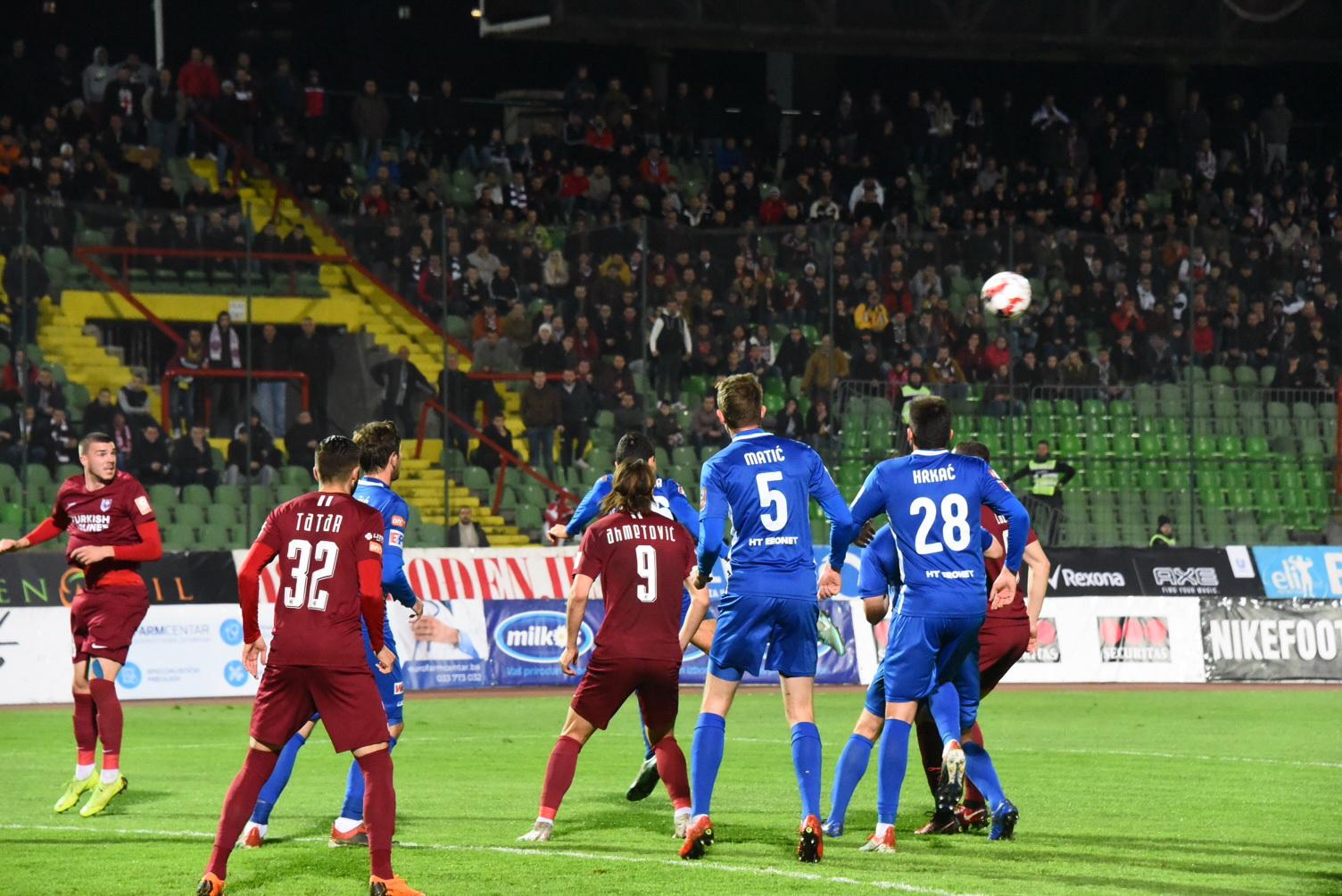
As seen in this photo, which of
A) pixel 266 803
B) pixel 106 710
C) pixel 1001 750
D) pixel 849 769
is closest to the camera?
pixel 849 769

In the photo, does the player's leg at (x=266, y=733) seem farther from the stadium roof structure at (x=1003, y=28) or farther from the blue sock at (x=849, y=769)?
→ the stadium roof structure at (x=1003, y=28)

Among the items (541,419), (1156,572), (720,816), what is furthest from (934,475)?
(1156,572)

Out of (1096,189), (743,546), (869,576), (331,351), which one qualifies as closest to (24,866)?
(743,546)

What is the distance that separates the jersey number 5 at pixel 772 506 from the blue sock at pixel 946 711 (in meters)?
1.26

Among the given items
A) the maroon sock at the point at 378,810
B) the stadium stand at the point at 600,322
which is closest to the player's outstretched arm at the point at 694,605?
the maroon sock at the point at 378,810

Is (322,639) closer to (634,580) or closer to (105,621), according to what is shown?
(634,580)

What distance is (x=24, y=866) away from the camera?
927cm

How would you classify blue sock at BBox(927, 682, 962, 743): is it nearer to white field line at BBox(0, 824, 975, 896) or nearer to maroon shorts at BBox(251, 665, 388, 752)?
white field line at BBox(0, 824, 975, 896)

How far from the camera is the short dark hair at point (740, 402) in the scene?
9484mm

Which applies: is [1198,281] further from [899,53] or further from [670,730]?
[670,730]

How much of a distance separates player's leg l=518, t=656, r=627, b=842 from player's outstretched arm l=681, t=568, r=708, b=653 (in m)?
0.49

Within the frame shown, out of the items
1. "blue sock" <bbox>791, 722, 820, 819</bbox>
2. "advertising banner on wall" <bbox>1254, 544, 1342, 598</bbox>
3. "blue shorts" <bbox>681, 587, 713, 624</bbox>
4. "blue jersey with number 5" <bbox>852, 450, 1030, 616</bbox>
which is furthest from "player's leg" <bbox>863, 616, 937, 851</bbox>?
"advertising banner on wall" <bbox>1254, 544, 1342, 598</bbox>

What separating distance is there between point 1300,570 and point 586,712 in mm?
16916

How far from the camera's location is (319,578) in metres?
8.12
